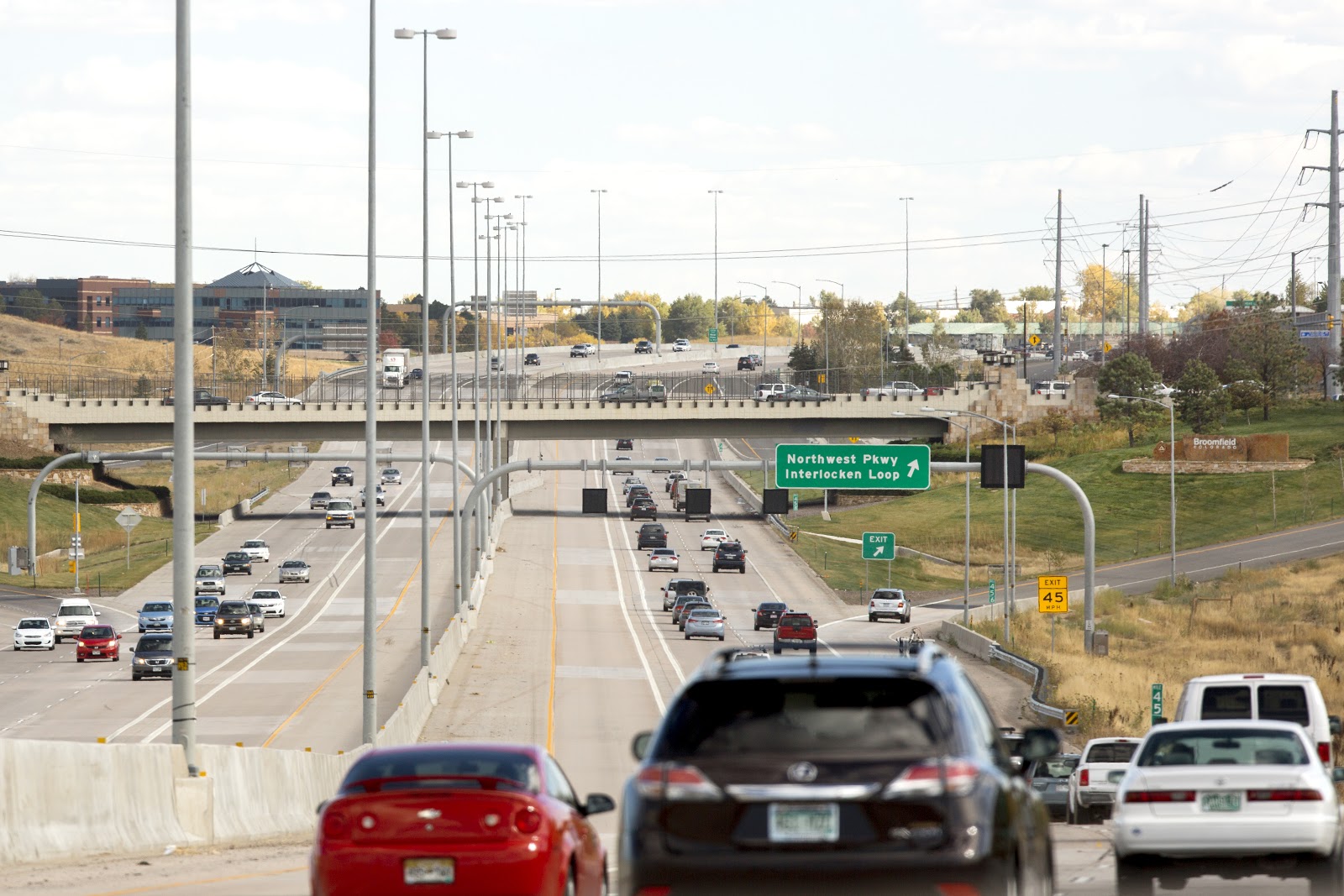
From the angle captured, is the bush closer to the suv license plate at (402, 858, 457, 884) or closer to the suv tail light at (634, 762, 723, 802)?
the suv license plate at (402, 858, 457, 884)

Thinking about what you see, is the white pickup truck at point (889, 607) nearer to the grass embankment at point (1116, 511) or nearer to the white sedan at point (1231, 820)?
the grass embankment at point (1116, 511)

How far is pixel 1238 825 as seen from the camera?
14.3m

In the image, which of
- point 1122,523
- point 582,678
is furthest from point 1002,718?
point 1122,523

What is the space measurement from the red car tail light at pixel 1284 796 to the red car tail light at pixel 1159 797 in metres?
0.46

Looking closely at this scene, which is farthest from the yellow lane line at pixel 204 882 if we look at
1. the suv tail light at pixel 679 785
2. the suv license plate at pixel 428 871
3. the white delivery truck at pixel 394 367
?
the white delivery truck at pixel 394 367

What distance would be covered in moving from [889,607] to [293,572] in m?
29.5

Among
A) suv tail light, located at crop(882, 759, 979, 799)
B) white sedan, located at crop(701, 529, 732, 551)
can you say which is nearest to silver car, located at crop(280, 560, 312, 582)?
white sedan, located at crop(701, 529, 732, 551)

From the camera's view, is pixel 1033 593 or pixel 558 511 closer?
pixel 1033 593

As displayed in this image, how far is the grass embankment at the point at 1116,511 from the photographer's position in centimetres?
9756

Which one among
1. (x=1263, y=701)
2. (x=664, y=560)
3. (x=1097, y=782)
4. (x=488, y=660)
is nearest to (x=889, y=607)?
(x=664, y=560)

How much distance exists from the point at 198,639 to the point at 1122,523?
5323cm

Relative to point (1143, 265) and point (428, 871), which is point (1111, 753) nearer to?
point (428, 871)

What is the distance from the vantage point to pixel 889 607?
76.2m

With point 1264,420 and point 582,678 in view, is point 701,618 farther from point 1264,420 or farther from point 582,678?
point 1264,420
